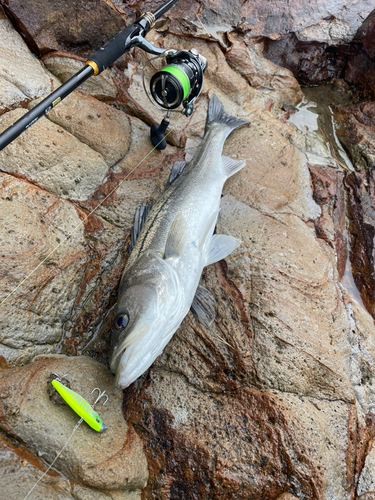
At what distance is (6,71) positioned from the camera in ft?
13.6

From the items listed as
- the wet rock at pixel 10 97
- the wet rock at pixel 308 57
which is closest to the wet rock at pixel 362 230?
the wet rock at pixel 308 57

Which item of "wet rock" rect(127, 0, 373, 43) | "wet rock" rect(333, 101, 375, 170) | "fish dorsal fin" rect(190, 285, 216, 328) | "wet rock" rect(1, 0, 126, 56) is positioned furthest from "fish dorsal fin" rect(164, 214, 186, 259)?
"wet rock" rect(127, 0, 373, 43)

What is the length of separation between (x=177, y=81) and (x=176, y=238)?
173 cm

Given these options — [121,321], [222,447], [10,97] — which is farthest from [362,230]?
[10,97]

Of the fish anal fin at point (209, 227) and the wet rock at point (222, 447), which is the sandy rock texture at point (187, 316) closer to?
the wet rock at point (222, 447)

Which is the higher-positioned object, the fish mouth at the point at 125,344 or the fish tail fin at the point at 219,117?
the fish tail fin at the point at 219,117

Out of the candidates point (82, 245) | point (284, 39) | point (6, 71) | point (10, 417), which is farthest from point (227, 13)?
point (10, 417)

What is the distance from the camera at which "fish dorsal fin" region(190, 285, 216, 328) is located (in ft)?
10.9

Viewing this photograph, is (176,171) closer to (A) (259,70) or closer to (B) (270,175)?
(B) (270,175)

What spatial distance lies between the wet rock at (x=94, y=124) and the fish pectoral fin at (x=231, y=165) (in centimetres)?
128

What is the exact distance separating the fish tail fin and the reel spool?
67 centimetres

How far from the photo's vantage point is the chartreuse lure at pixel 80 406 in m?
2.56

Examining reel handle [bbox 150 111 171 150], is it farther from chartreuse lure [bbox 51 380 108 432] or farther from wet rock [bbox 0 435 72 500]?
wet rock [bbox 0 435 72 500]

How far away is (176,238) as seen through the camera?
344 centimetres
